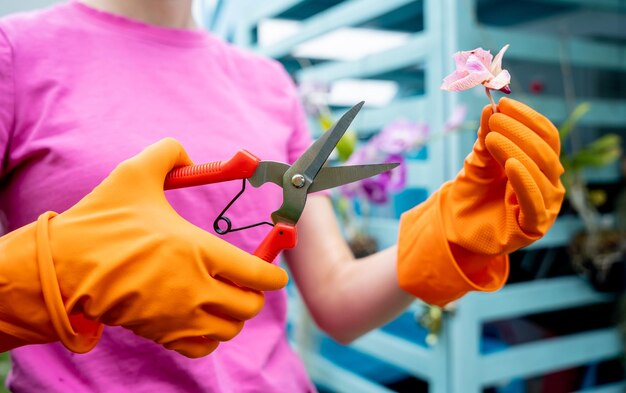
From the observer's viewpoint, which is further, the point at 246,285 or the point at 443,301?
the point at 443,301

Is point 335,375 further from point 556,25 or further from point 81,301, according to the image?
point 81,301

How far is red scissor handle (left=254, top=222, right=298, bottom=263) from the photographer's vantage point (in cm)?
44

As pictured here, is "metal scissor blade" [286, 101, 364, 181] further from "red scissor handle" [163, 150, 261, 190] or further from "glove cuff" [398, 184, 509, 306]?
"glove cuff" [398, 184, 509, 306]

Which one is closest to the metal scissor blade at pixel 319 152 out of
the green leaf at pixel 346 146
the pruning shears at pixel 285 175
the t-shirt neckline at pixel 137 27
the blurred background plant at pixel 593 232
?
the pruning shears at pixel 285 175

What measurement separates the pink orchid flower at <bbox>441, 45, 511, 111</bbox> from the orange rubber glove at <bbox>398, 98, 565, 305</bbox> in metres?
0.05

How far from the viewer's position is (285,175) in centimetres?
45

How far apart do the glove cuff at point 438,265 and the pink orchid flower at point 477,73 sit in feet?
0.50

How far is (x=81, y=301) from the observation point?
0.41m

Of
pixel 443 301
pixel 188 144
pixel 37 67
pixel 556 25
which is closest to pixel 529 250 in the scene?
pixel 556 25

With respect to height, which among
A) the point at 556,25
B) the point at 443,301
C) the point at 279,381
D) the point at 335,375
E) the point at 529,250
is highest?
the point at 556,25

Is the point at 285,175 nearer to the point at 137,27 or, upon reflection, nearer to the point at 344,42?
the point at 137,27

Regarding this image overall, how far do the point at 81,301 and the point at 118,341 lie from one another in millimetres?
→ 134

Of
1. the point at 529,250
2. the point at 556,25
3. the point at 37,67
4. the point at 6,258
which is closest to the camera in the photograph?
the point at 6,258

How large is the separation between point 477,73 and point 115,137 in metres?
0.32
